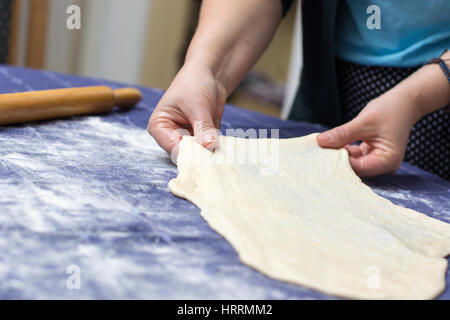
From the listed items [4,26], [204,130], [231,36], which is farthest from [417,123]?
[4,26]

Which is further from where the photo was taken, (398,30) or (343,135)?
(398,30)

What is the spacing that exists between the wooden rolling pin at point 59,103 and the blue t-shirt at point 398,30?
654mm

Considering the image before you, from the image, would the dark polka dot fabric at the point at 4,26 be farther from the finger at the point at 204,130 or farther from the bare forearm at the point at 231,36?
the finger at the point at 204,130

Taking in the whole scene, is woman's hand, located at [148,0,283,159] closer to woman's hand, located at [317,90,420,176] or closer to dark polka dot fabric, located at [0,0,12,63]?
woman's hand, located at [317,90,420,176]

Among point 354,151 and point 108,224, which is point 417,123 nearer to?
point 354,151

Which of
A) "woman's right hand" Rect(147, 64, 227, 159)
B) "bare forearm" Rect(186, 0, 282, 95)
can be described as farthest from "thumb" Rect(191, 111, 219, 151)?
"bare forearm" Rect(186, 0, 282, 95)

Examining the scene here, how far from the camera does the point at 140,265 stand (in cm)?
60

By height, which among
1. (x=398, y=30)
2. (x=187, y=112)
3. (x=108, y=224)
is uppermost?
(x=398, y=30)

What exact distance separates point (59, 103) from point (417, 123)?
0.96 metres

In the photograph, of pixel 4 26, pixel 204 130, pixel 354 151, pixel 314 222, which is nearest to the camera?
pixel 314 222

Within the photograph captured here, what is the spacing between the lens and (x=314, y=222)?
0.80 meters

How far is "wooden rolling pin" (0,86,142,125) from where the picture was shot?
1.10 m

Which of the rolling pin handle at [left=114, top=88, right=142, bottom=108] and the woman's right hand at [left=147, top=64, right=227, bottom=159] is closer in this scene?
the woman's right hand at [left=147, top=64, right=227, bottom=159]

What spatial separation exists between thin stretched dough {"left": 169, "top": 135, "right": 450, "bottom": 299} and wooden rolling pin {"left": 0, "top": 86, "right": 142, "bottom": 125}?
1.30 ft
